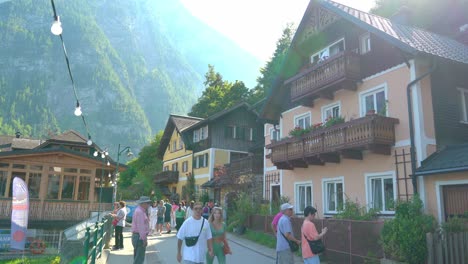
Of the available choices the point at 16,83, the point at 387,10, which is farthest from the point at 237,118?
the point at 16,83

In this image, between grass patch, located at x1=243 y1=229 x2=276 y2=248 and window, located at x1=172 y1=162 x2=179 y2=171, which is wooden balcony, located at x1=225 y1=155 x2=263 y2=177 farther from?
window, located at x1=172 y1=162 x2=179 y2=171

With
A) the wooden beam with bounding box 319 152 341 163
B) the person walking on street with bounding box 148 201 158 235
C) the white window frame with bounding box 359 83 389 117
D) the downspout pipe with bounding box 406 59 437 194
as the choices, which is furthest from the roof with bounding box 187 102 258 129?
the downspout pipe with bounding box 406 59 437 194

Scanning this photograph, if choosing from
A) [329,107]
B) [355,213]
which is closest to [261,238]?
[355,213]

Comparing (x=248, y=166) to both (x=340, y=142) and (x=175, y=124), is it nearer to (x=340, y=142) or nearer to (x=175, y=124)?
(x=340, y=142)

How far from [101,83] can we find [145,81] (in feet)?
122

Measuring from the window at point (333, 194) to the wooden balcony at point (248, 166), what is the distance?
9.51 m

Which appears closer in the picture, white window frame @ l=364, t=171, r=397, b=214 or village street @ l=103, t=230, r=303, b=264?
village street @ l=103, t=230, r=303, b=264

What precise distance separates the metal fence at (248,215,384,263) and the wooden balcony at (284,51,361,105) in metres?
5.82

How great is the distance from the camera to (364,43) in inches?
654

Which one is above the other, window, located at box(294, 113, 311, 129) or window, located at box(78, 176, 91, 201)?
window, located at box(294, 113, 311, 129)

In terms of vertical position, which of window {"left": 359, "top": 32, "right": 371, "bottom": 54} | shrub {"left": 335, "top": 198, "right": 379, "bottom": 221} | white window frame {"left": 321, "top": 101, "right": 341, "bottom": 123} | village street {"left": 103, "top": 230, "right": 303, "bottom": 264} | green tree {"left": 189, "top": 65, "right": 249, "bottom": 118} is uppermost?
green tree {"left": 189, "top": 65, "right": 249, "bottom": 118}

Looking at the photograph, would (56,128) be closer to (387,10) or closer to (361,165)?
(387,10)

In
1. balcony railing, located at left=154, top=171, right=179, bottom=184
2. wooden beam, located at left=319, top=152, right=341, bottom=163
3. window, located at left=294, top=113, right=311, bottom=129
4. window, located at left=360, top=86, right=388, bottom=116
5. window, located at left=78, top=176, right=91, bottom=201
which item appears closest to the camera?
window, located at left=360, top=86, right=388, bottom=116

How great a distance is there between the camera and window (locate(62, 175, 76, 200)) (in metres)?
25.0
